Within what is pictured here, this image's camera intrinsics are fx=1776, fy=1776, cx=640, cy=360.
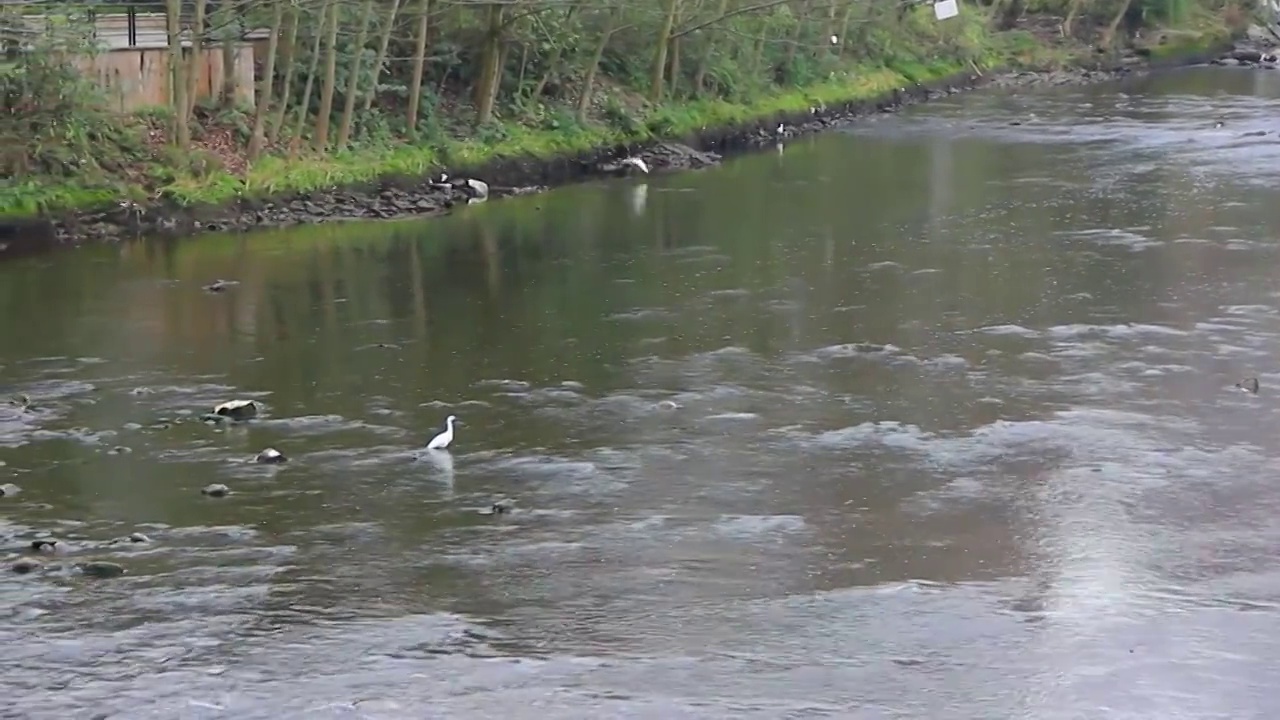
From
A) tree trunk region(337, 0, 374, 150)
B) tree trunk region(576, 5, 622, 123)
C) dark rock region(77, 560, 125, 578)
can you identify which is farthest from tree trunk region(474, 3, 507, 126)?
dark rock region(77, 560, 125, 578)

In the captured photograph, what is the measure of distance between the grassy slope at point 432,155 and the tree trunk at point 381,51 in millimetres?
1173

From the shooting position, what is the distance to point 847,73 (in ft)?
184

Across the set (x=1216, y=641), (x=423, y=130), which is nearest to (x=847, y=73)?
(x=423, y=130)

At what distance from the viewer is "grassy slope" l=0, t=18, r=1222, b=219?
28891 mm

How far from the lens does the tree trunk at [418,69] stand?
115 ft

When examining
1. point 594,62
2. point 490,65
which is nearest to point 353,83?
point 490,65

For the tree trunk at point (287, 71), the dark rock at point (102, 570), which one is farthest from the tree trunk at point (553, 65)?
the dark rock at point (102, 570)

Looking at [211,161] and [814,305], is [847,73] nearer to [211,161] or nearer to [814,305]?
[211,161]

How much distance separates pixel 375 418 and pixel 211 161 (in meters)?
15.4

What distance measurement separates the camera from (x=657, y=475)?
15.0 metres

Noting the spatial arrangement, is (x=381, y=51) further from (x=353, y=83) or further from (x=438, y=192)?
(x=438, y=192)

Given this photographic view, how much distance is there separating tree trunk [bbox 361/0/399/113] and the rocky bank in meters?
2.28

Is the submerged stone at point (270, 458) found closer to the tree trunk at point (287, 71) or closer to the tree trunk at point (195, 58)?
the tree trunk at point (195, 58)

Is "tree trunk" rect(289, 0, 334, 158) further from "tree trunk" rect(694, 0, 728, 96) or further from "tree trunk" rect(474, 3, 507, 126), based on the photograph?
"tree trunk" rect(694, 0, 728, 96)
